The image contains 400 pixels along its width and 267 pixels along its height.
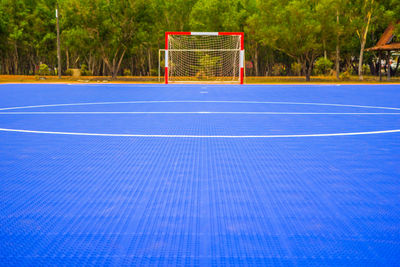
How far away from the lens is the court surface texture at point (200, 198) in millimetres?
2596

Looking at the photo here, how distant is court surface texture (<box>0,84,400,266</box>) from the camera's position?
2.60m

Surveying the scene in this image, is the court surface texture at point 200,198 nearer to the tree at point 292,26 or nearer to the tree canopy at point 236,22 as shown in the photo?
the tree at point 292,26

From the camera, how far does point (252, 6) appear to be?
4312 centimetres

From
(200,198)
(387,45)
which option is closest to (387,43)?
(387,45)

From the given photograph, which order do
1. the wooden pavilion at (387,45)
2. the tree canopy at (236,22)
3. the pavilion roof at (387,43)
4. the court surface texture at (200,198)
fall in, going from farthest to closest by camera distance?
1. the tree canopy at (236,22)
2. the wooden pavilion at (387,45)
3. the pavilion roof at (387,43)
4. the court surface texture at (200,198)

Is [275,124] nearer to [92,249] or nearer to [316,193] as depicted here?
[316,193]

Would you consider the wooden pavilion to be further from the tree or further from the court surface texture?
the court surface texture

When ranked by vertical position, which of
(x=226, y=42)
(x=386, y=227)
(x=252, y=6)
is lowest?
(x=386, y=227)

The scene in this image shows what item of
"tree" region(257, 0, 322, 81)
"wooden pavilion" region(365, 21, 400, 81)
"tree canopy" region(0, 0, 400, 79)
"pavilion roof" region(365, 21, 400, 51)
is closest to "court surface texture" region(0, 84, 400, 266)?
"tree" region(257, 0, 322, 81)

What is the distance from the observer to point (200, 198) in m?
3.63

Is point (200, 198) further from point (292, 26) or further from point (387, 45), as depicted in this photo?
point (387, 45)

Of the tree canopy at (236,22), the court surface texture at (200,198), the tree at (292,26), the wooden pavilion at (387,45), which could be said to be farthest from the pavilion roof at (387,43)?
the court surface texture at (200,198)

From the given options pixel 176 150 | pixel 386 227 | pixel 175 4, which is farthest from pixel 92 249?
pixel 175 4

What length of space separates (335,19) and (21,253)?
115 ft
